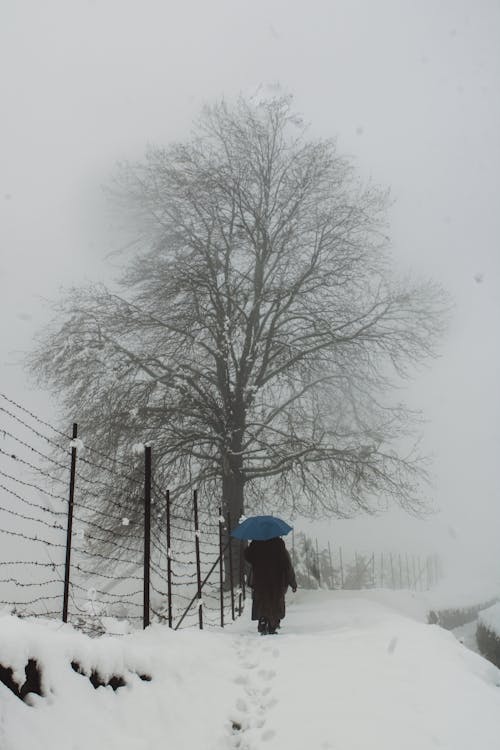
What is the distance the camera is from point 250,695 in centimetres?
528

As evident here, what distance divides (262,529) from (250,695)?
401 centimetres

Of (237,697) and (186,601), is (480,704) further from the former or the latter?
(186,601)

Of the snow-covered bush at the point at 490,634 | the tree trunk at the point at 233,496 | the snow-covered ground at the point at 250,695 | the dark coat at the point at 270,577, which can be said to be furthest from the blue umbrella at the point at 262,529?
the snow-covered bush at the point at 490,634

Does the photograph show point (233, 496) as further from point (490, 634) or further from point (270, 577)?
point (490, 634)

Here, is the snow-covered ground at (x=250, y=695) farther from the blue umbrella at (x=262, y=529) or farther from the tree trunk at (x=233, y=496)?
the tree trunk at (x=233, y=496)

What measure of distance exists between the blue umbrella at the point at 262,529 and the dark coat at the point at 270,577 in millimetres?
283

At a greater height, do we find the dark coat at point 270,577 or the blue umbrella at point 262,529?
the blue umbrella at point 262,529

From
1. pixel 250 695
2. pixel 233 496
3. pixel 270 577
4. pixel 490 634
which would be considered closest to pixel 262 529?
pixel 270 577

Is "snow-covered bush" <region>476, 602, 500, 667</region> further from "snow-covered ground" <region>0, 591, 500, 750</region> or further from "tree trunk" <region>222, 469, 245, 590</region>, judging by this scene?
"snow-covered ground" <region>0, 591, 500, 750</region>

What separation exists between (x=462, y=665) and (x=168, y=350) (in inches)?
442

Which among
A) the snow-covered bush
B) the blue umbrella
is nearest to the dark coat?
the blue umbrella

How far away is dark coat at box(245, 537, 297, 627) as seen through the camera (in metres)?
9.41

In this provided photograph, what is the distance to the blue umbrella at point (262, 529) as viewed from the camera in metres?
9.21

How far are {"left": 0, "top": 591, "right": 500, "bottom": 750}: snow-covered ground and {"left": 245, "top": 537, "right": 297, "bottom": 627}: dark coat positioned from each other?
250 centimetres
